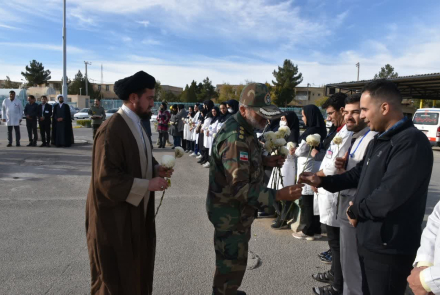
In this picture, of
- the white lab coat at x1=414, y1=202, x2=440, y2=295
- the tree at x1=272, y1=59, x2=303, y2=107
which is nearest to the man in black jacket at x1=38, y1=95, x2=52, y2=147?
the white lab coat at x1=414, y1=202, x2=440, y2=295

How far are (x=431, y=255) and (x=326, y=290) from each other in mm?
1891

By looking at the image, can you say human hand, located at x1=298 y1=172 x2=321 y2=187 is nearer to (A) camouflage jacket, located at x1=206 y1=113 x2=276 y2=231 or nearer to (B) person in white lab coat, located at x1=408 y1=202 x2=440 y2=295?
(A) camouflage jacket, located at x1=206 y1=113 x2=276 y2=231

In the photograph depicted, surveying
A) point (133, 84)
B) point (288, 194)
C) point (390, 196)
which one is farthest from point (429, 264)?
point (133, 84)

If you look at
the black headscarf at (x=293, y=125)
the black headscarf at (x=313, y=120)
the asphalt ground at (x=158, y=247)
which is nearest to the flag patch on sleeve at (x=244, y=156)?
the asphalt ground at (x=158, y=247)

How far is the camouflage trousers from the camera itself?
2.64m

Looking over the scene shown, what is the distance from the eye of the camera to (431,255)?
5.49 feet

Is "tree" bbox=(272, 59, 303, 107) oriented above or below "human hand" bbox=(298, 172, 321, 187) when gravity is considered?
above

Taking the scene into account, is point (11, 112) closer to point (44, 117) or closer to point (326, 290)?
point (44, 117)

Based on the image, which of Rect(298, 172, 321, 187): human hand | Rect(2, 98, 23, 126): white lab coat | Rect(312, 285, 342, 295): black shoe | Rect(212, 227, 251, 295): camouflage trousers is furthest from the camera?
Rect(2, 98, 23, 126): white lab coat

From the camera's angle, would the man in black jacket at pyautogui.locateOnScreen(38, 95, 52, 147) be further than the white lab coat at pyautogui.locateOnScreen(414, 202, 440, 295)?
Yes

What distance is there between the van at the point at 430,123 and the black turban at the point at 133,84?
60.8 feet

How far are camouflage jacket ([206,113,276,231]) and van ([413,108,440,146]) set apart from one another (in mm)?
18040

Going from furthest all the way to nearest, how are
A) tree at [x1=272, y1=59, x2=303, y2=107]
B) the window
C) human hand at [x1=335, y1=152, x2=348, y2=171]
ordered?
tree at [x1=272, y1=59, x2=303, y2=107]
the window
human hand at [x1=335, y1=152, x2=348, y2=171]

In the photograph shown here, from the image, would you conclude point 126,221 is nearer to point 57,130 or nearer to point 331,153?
point 331,153
